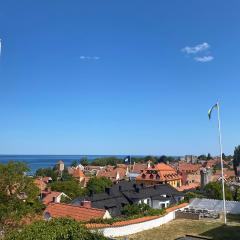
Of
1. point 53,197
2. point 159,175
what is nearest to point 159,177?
point 159,175

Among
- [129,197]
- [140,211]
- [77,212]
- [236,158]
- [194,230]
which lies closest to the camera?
[194,230]

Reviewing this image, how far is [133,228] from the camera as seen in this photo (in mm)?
36219

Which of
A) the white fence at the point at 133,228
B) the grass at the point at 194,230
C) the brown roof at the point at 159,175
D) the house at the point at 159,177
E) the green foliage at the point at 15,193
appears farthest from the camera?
the brown roof at the point at 159,175

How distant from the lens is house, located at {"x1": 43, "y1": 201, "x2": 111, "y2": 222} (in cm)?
3812

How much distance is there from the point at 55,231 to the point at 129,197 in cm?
3707

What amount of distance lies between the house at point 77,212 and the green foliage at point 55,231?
20638 mm

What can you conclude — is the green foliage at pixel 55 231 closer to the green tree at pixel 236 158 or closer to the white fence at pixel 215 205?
the white fence at pixel 215 205

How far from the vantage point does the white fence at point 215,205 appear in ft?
153

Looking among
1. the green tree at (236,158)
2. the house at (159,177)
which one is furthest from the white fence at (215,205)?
the green tree at (236,158)

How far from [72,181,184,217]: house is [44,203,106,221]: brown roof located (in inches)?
200

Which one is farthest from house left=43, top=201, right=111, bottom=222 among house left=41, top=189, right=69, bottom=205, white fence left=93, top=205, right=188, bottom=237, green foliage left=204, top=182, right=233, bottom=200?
green foliage left=204, top=182, right=233, bottom=200

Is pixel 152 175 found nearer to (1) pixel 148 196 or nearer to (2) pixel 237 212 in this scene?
(1) pixel 148 196

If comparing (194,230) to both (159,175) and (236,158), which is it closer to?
(159,175)

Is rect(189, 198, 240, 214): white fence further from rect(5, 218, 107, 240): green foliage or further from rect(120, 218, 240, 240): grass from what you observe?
rect(5, 218, 107, 240): green foliage
